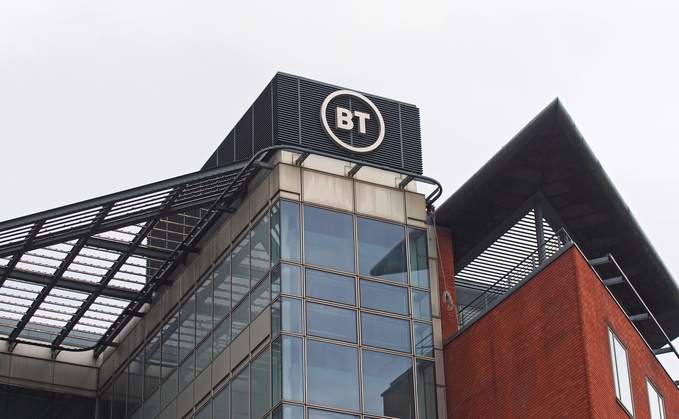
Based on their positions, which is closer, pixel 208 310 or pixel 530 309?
pixel 530 309

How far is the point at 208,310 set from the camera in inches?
1378

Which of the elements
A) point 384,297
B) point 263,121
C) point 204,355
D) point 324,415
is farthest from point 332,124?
point 324,415

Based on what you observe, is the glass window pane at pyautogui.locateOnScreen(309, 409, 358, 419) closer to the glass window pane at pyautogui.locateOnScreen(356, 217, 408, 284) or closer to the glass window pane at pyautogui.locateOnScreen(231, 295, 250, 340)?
the glass window pane at pyautogui.locateOnScreen(231, 295, 250, 340)

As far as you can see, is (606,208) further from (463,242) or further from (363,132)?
(363,132)

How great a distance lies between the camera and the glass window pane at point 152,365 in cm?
3772

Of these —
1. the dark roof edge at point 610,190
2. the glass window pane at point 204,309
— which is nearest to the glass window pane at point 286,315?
the glass window pane at point 204,309

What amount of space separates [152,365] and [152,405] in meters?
1.31

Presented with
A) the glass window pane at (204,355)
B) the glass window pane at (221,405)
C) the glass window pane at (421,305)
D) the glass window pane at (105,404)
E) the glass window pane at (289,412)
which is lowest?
the glass window pane at (289,412)

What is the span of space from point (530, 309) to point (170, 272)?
13.4 metres

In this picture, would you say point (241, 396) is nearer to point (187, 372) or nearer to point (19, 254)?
point (187, 372)

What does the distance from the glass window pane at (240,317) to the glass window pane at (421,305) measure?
457 cm

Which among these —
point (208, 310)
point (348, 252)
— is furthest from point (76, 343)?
point (348, 252)

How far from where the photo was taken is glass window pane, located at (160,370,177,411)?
3612 centimetres

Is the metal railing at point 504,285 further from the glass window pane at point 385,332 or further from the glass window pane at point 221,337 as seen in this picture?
the glass window pane at point 221,337
